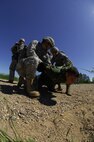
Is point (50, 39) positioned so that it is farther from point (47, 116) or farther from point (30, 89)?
point (47, 116)

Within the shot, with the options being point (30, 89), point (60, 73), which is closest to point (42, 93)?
point (30, 89)

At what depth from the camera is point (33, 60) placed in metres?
5.04

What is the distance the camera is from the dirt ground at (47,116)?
3.85 m

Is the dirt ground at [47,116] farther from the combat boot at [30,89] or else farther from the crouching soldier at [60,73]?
the crouching soldier at [60,73]

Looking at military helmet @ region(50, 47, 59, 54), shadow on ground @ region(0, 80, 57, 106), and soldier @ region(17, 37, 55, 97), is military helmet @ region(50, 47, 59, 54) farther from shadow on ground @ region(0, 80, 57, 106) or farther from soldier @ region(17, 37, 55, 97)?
shadow on ground @ region(0, 80, 57, 106)

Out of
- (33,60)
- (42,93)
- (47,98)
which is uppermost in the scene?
(33,60)

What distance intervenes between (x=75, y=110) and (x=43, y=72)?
1.24 metres

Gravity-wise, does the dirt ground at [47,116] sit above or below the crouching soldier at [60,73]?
below

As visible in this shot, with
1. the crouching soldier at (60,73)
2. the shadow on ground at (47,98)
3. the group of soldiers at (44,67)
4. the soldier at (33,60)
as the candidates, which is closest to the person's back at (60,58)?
the group of soldiers at (44,67)

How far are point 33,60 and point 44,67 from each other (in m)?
0.38

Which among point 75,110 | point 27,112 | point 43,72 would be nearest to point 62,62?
point 43,72

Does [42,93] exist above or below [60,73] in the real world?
below

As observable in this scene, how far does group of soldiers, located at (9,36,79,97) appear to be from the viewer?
5.04 m

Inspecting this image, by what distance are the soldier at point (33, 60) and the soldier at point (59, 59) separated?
0.16 meters
